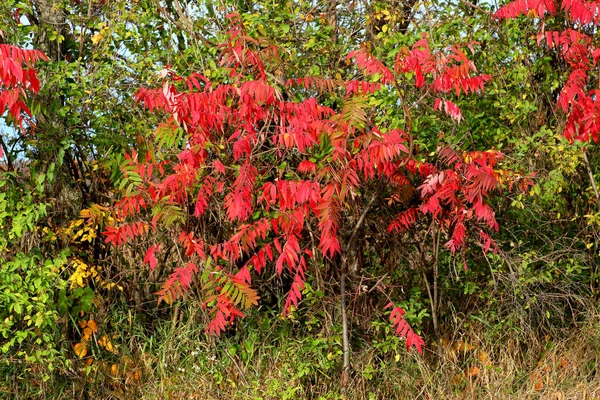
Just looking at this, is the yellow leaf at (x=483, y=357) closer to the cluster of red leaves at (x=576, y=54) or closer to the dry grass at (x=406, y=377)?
the dry grass at (x=406, y=377)

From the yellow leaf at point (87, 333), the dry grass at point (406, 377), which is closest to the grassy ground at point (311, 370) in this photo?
the dry grass at point (406, 377)

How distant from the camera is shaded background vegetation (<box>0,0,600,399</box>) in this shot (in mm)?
5883

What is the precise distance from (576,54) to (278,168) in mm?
2521

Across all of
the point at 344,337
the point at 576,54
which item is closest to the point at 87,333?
the point at 344,337

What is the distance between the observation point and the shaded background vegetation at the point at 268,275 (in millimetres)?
5883

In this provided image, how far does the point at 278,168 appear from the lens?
567cm

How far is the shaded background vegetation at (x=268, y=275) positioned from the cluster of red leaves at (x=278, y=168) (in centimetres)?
48

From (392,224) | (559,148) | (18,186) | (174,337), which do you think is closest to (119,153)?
(18,186)

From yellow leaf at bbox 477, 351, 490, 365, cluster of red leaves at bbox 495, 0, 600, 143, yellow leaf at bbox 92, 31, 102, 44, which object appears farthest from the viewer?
yellow leaf at bbox 477, 351, 490, 365

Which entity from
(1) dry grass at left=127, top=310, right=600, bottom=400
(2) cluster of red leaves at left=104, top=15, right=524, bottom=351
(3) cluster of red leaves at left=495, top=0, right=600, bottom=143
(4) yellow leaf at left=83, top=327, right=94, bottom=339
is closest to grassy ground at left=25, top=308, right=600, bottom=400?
(1) dry grass at left=127, top=310, right=600, bottom=400

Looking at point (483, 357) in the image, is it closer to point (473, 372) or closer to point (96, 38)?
point (473, 372)

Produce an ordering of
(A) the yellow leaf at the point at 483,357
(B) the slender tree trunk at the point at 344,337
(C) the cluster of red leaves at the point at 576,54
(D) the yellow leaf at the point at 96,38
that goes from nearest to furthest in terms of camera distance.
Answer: (C) the cluster of red leaves at the point at 576,54
(B) the slender tree trunk at the point at 344,337
(D) the yellow leaf at the point at 96,38
(A) the yellow leaf at the point at 483,357

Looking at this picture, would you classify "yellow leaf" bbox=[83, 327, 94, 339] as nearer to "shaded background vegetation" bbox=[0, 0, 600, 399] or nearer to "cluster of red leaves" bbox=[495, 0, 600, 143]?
"shaded background vegetation" bbox=[0, 0, 600, 399]

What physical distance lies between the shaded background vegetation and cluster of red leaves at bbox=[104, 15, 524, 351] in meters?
0.48
